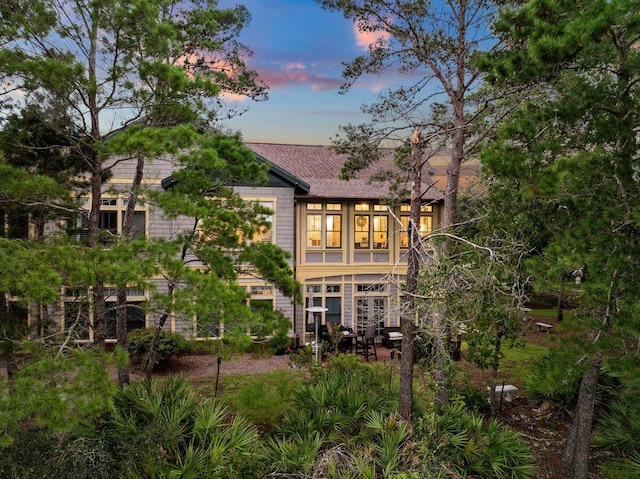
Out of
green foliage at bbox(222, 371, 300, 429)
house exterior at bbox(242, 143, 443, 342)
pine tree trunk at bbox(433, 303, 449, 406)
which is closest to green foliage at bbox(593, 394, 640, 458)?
pine tree trunk at bbox(433, 303, 449, 406)

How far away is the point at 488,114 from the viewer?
12648 mm

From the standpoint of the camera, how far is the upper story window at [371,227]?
61.0 ft

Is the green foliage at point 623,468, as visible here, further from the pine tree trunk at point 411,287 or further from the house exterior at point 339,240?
the house exterior at point 339,240

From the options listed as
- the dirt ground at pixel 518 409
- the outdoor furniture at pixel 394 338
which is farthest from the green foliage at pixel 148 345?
the outdoor furniture at pixel 394 338

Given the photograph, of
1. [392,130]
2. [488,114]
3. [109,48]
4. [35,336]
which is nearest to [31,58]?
[109,48]

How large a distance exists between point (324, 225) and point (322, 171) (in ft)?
9.46

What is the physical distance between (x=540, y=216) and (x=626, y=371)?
3040 mm

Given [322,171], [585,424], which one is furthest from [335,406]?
[322,171]

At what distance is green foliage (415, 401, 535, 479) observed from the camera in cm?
716

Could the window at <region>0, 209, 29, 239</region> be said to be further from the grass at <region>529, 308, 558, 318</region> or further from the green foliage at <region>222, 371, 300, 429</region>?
the grass at <region>529, 308, 558, 318</region>

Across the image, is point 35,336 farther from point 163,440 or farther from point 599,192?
point 599,192

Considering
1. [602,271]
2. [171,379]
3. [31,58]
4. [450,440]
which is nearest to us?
[602,271]

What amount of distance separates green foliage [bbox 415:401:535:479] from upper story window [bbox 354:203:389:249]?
1107 centimetres

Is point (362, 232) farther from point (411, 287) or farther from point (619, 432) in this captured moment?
point (619, 432)
